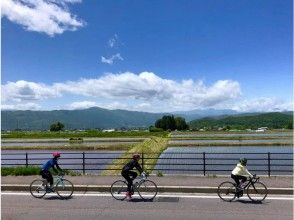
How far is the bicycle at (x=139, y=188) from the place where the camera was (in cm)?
1444

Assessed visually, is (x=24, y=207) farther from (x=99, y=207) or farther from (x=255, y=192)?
(x=255, y=192)

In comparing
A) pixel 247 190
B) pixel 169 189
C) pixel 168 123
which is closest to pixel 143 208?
pixel 169 189

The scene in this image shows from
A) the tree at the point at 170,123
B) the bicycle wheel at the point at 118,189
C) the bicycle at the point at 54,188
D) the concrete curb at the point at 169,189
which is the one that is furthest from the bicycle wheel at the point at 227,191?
the tree at the point at 170,123

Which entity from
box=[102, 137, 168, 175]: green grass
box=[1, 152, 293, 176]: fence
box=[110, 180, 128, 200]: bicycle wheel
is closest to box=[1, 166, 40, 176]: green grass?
box=[1, 152, 293, 176]: fence

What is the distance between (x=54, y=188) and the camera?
48.3 ft

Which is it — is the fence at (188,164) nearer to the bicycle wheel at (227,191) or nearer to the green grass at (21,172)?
the green grass at (21,172)

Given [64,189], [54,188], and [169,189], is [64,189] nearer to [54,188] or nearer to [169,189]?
[54,188]

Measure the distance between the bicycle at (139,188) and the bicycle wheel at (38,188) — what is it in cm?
233

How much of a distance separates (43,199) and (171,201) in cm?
424

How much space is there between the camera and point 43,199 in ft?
46.8

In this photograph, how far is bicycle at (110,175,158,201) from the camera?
14438 mm

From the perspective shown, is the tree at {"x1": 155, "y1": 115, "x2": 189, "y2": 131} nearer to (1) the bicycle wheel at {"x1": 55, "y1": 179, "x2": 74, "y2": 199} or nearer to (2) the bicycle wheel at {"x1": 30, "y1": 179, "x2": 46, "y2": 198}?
(1) the bicycle wheel at {"x1": 55, "y1": 179, "x2": 74, "y2": 199}

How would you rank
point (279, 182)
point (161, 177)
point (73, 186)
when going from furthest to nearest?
1. point (161, 177)
2. point (279, 182)
3. point (73, 186)

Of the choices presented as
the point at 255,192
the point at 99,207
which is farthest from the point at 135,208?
the point at 255,192
